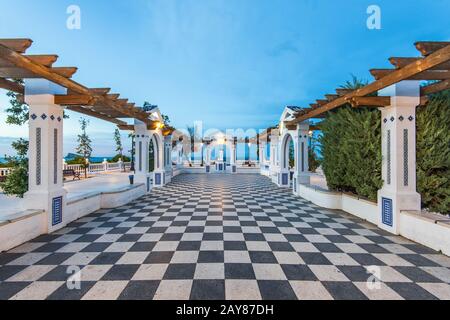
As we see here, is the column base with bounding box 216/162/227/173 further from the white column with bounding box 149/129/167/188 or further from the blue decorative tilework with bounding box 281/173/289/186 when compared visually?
the blue decorative tilework with bounding box 281/173/289/186

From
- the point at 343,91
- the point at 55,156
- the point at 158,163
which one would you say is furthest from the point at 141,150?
the point at 343,91

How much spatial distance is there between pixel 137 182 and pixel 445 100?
32.5 feet

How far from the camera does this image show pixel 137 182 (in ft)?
28.8

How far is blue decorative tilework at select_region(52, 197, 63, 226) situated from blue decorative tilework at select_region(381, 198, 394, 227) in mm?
7346

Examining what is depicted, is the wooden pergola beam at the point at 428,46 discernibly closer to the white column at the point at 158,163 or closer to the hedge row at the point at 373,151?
the hedge row at the point at 373,151

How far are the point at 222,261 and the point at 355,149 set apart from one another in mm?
4530

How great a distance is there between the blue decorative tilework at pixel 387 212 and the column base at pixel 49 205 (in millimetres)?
7336

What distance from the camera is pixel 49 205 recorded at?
432 cm

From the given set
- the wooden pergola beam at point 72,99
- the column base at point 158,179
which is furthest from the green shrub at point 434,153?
the column base at point 158,179

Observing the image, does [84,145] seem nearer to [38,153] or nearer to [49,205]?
[38,153]

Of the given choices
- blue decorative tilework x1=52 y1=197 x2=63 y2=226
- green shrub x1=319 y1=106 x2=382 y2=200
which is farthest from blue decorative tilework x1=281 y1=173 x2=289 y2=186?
blue decorative tilework x1=52 y1=197 x2=63 y2=226
